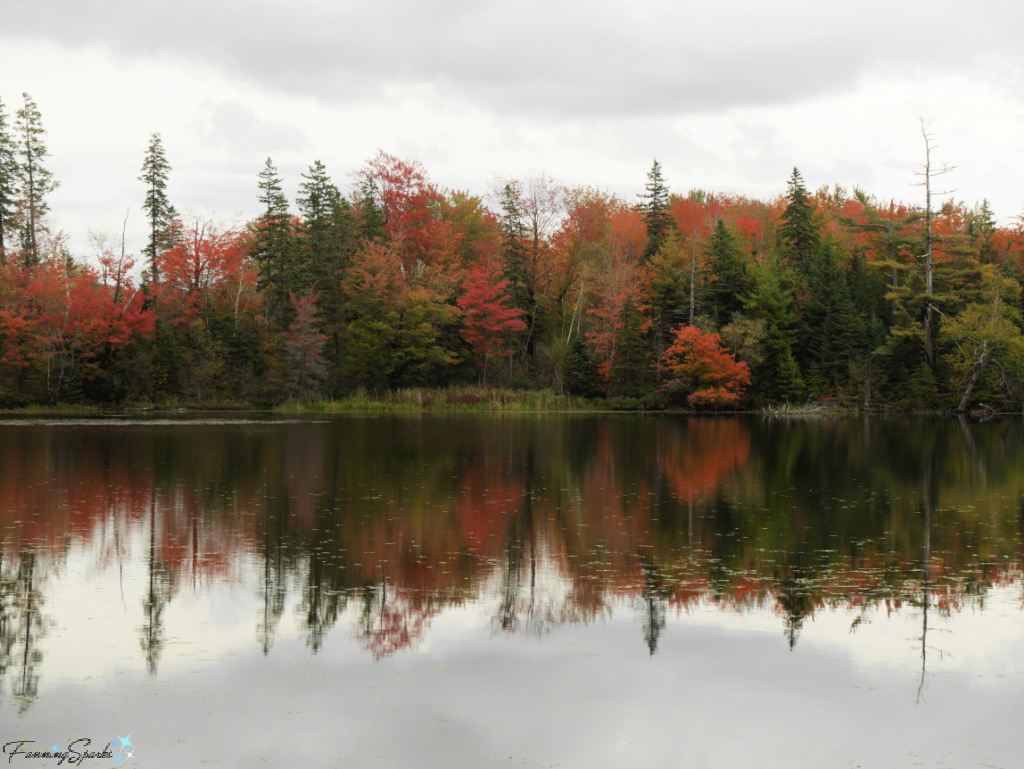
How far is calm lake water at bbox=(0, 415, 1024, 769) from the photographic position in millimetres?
5570

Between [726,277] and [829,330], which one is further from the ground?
[726,277]

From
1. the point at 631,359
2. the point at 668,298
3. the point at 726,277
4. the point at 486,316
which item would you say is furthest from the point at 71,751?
the point at 726,277

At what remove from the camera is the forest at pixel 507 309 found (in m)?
51.3

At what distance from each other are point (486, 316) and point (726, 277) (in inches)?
583

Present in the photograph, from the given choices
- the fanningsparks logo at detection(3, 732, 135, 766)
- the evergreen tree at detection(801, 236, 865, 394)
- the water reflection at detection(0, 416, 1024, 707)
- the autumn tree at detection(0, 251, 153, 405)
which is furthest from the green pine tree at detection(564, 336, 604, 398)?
the fanningsparks logo at detection(3, 732, 135, 766)

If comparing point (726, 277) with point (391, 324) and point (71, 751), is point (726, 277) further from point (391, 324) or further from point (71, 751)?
point (71, 751)

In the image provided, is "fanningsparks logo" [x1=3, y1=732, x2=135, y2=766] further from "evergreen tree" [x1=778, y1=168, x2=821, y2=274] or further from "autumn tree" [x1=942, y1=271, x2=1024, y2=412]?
"evergreen tree" [x1=778, y1=168, x2=821, y2=274]

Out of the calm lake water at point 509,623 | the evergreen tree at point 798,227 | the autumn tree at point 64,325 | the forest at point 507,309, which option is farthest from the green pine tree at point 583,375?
the calm lake water at point 509,623

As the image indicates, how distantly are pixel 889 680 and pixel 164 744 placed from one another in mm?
4968

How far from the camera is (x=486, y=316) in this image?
5650cm

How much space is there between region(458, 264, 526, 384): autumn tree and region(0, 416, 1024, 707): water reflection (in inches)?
1240

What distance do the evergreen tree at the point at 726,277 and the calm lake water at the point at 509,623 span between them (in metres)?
37.7

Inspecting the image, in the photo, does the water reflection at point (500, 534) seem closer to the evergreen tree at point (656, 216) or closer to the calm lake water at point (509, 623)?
the calm lake water at point (509, 623)

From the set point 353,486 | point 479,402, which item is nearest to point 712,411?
point 479,402
